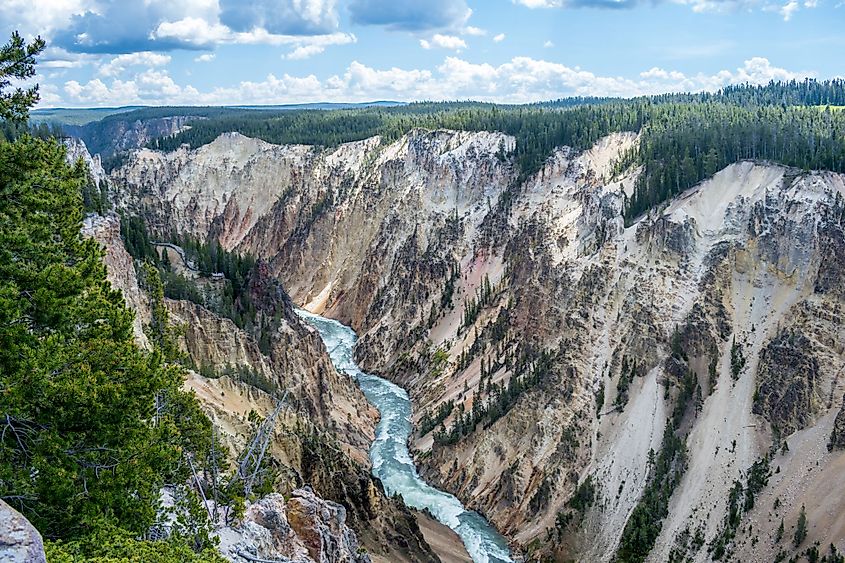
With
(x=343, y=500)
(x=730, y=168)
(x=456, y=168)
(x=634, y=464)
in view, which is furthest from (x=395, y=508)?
(x=456, y=168)

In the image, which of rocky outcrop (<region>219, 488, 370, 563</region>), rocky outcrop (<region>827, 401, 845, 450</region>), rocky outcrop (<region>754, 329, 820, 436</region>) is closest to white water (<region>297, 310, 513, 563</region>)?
rocky outcrop (<region>754, 329, 820, 436</region>)

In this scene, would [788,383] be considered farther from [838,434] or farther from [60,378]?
[60,378]

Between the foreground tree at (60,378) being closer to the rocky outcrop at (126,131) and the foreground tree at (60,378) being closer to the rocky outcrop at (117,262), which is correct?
the rocky outcrop at (117,262)

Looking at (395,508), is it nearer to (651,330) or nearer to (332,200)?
(651,330)

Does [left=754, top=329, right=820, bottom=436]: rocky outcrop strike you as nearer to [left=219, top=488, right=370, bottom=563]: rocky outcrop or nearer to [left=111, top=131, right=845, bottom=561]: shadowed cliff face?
[left=111, top=131, right=845, bottom=561]: shadowed cliff face

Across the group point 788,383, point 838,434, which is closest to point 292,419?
point 788,383

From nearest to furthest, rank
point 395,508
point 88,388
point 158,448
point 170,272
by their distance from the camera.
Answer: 1. point 88,388
2. point 158,448
3. point 395,508
4. point 170,272
